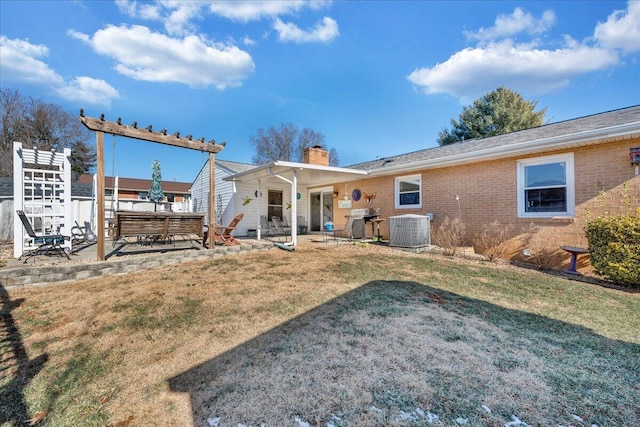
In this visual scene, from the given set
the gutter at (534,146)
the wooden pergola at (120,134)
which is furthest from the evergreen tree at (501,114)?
the wooden pergola at (120,134)

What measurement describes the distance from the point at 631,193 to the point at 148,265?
34.1 ft

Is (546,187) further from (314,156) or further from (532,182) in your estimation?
(314,156)

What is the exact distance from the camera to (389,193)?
10680 mm

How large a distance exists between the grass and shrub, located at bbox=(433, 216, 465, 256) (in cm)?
252

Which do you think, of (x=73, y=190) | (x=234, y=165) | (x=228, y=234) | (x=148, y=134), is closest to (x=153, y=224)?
(x=148, y=134)

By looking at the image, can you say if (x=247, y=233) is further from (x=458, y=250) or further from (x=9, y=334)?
(x=9, y=334)

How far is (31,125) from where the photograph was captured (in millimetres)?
23094

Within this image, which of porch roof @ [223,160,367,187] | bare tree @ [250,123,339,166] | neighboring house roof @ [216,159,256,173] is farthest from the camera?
bare tree @ [250,123,339,166]

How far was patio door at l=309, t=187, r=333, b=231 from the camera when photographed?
13.7 m

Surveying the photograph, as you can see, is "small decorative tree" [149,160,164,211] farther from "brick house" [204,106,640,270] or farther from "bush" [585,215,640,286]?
"bush" [585,215,640,286]

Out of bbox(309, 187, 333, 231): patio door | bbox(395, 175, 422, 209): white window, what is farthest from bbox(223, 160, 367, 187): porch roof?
bbox(395, 175, 422, 209): white window

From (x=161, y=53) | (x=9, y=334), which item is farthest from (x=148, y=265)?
(x=161, y=53)

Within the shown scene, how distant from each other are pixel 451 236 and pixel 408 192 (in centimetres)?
286

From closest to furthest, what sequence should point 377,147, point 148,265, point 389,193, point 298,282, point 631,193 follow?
point 298,282 → point 631,193 → point 148,265 → point 389,193 → point 377,147
